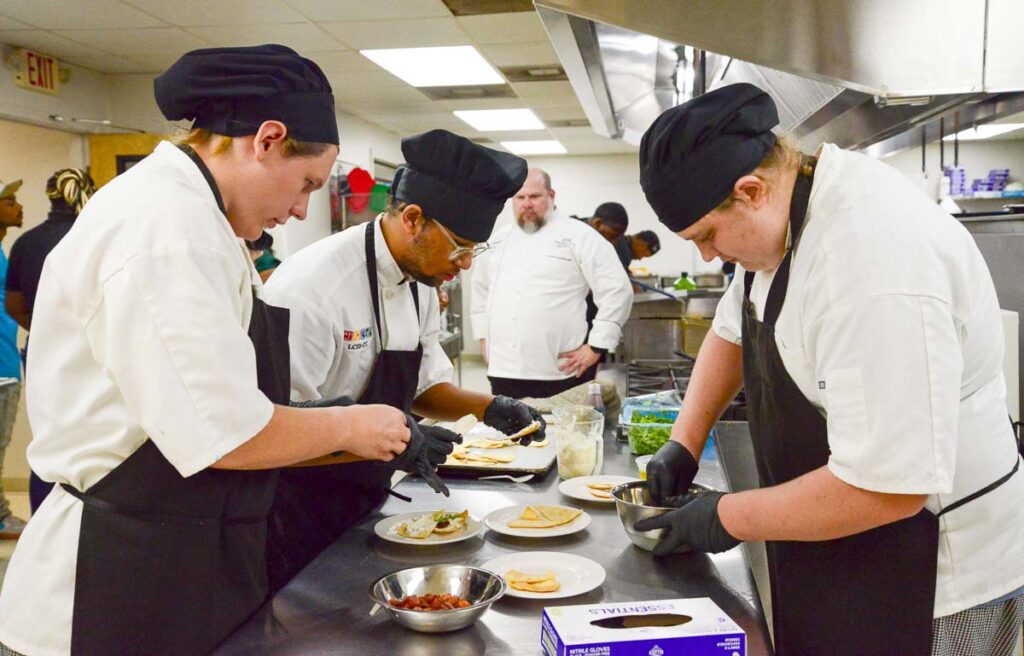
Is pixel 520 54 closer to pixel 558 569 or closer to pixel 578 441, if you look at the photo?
pixel 578 441

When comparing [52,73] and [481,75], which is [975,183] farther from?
[52,73]

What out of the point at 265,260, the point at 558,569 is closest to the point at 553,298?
the point at 265,260

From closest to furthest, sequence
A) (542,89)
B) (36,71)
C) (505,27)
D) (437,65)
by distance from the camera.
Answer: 1. (505,27)
2. (36,71)
3. (437,65)
4. (542,89)

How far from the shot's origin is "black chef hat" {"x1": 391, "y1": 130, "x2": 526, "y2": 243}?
199 centimetres

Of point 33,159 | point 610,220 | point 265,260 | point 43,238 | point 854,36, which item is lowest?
point 265,260

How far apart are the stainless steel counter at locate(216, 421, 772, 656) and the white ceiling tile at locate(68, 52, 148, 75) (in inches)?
187

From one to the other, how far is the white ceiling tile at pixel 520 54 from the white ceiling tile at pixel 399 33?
9.7 inches

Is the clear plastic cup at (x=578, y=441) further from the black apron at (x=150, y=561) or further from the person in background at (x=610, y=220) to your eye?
the person in background at (x=610, y=220)

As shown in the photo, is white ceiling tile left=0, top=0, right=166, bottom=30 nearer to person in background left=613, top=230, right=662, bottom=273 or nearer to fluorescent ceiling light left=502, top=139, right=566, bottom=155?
person in background left=613, top=230, right=662, bottom=273

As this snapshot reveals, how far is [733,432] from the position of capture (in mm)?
2887

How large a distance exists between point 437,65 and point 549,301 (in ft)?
7.52

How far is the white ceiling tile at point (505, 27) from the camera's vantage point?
471 cm

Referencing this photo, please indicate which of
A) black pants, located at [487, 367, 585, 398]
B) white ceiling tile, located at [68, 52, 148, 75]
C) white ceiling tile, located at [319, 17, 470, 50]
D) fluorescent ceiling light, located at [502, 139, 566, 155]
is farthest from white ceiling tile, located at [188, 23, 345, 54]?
fluorescent ceiling light, located at [502, 139, 566, 155]

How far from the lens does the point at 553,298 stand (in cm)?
467
